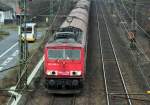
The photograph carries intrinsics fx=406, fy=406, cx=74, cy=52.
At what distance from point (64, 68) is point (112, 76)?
6.12 meters

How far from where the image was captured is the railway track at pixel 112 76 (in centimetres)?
2244

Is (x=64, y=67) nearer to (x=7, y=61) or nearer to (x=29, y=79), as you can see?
(x=29, y=79)

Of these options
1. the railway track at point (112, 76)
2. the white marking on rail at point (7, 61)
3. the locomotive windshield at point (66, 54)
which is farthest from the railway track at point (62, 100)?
the white marking on rail at point (7, 61)

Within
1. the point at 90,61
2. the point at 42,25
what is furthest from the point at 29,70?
the point at 42,25

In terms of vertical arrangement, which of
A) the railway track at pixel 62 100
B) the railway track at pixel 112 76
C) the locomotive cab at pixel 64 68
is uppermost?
the locomotive cab at pixel 64 68

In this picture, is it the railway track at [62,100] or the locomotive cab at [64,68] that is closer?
the railway track at [62,100]

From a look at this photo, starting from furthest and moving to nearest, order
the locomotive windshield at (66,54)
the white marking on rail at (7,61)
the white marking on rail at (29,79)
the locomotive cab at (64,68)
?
the white marking on rail at (7,61) → the locomotive windshield at (66,54) → the locomotive cab at (64,68) → the white marking on rail at (29,79)

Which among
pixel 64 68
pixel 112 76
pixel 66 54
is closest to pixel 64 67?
pixel 64 68

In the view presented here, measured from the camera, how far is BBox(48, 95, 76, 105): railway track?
21.9 metres

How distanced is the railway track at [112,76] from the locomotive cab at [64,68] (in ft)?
6.85

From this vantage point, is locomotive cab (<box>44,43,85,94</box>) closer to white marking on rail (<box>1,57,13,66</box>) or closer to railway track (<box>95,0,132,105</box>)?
railway track (<box>95,0,132,105</box>)

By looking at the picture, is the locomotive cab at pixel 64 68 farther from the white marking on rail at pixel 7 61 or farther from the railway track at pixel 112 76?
the white marking on rail at pixel 7 61

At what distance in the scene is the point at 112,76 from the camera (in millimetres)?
27578

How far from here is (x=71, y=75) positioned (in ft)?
73.5
